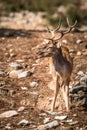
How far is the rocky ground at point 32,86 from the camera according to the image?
9.98 m

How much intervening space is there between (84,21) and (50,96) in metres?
13.5

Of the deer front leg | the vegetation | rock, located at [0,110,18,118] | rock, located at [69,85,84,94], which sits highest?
the vegetation

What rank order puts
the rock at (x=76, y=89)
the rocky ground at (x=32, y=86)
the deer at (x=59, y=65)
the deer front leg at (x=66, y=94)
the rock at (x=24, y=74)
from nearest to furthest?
the rocky ground at (x=32, y=86) < the deer at (x=59, y=65) < the deer front leg at (x=66, y=94) < the rock at (x=76, y=89) < the rock at (x=24, y=74)

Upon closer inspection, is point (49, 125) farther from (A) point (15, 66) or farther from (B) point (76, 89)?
(A) point (15, 66)

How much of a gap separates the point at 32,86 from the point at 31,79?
47 centimetres

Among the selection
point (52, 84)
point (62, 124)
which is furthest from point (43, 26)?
point (62, 124)

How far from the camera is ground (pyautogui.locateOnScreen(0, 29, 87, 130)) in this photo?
10125mm

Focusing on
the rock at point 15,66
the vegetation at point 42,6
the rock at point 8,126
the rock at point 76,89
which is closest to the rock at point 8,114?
the rock at point 8,126

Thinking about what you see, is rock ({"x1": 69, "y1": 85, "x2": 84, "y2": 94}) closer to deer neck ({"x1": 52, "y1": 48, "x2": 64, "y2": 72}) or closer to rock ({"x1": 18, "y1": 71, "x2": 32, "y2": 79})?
deer neck ({"x1": 52, "y1": 48, "x2": 64, "y2": 72})

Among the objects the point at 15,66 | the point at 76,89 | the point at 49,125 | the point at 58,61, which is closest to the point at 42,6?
the point at 15,66

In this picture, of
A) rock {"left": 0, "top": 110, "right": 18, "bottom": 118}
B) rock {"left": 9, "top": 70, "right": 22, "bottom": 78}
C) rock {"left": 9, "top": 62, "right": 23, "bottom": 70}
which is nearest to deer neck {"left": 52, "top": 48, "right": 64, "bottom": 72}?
rock {"left": 0, "top": 110, "right": 18, "bottom": 118}

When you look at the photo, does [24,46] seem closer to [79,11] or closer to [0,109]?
[0,109]

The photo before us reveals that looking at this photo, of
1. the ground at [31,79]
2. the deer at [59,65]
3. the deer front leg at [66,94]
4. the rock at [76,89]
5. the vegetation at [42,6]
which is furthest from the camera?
the vegetation at [42,6]

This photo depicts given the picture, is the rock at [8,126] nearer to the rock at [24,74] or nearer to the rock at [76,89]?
the rock at [76,89]
